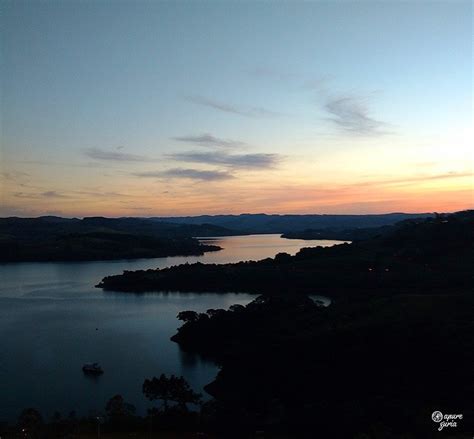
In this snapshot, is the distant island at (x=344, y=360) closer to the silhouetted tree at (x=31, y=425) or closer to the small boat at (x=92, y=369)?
the silhouetted tree at (x=31, y=425)

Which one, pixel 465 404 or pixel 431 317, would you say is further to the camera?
pixel 431 317

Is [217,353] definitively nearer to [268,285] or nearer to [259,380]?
[259,380]

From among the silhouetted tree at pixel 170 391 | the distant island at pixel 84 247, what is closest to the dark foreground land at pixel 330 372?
the silhouetted tree at pixel 170 391

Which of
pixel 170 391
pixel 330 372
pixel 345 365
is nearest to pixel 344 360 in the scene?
pixel 345 365

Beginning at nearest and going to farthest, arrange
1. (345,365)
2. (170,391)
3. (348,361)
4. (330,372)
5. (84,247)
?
(170,391)
(330,372)
(345,365)
(348,361)
(84,247)

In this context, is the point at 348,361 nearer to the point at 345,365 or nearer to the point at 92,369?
the point at 345,365

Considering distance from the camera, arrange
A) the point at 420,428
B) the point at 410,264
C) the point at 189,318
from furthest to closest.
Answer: the point at 410,264, the point at 189,318, the point at 420,428

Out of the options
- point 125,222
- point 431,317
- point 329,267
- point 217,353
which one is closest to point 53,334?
point 217,353
